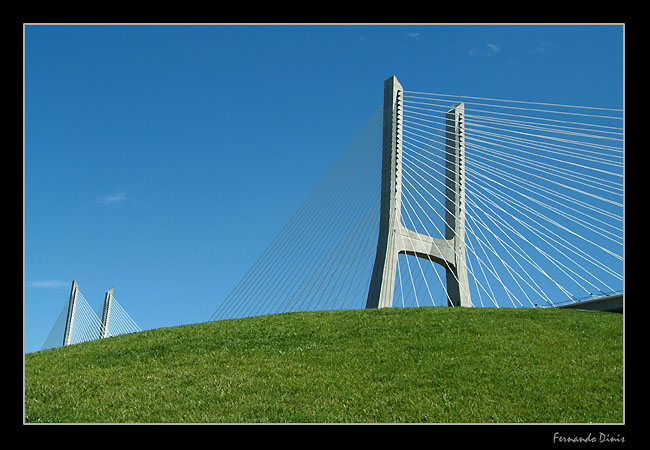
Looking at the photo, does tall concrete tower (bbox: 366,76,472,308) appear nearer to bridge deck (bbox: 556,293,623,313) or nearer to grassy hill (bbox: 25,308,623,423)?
grassy hill (bbox: 25,308,623,423)

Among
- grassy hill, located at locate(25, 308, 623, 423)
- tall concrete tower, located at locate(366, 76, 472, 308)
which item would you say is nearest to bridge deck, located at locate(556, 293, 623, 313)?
grassy hill, located at locate(25, 308, 623, 423)

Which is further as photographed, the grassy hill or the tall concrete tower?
the tall concrete tower

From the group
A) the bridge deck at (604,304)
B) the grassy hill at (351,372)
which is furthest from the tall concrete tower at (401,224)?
the bridge deck at (604,304)

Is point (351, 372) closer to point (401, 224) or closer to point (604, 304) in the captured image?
point (401, 224)

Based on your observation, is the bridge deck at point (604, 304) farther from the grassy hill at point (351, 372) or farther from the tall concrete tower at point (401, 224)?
the tall concrete tower at point (401, 224)
